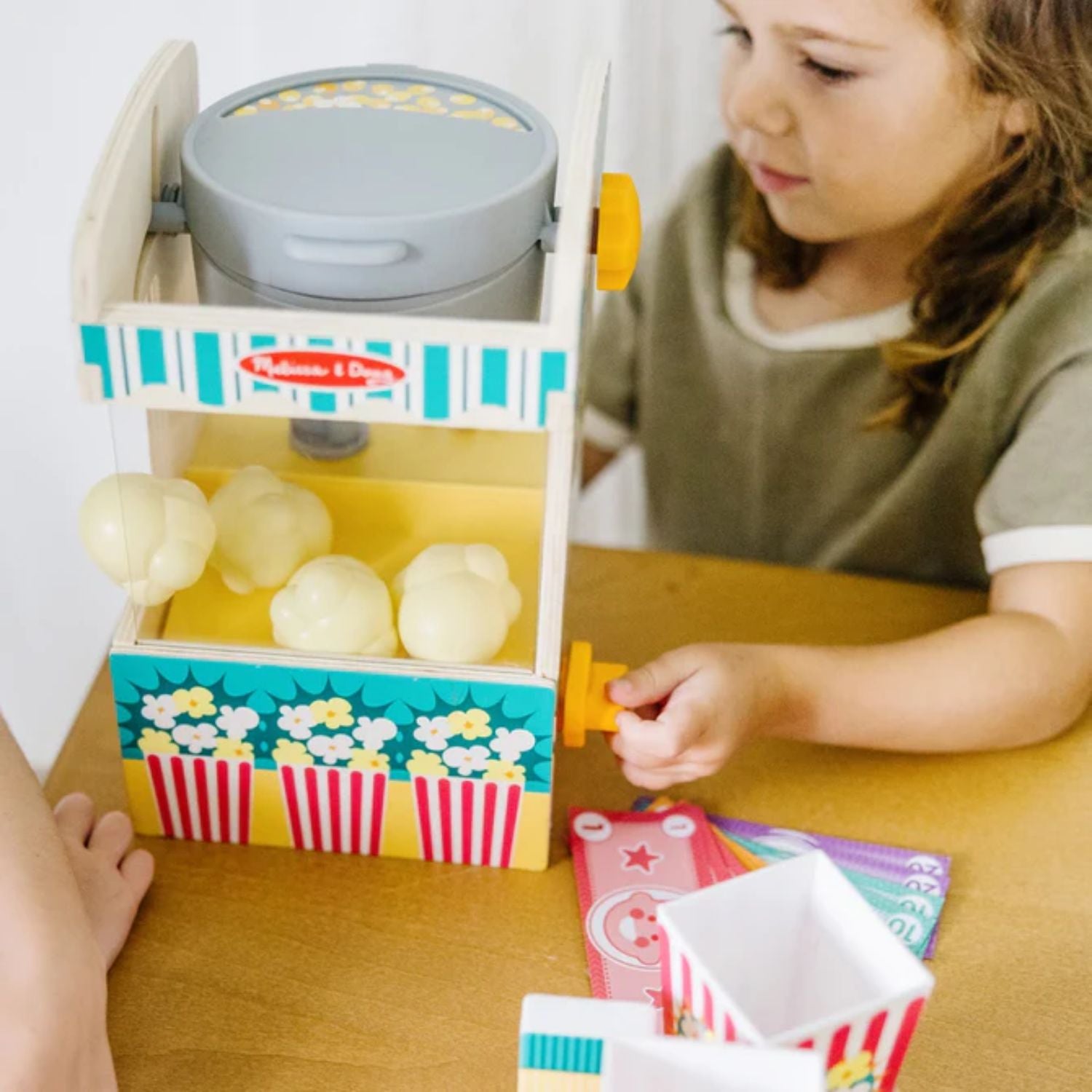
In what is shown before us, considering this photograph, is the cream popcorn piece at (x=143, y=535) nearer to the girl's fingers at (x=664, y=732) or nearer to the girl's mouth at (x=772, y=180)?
the girl's fingers at (x=664, y=732)

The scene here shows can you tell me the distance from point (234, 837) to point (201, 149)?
14.0 inches

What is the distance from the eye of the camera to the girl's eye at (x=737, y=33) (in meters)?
0.85

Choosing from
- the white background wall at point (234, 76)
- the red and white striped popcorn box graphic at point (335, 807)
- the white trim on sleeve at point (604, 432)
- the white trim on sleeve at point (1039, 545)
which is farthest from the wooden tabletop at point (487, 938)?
the white background wall at point (234, 76)

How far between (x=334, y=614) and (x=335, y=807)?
11 centimetres

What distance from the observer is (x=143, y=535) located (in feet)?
2.09

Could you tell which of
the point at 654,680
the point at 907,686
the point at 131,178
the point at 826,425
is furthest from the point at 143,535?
the point at 826,425

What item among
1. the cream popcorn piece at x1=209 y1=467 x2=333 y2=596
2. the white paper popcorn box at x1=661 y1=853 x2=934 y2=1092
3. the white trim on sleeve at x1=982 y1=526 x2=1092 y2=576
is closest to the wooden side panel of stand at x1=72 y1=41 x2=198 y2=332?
the cream popcorn piece at x1=209 y1=467 x2=333 y2=596

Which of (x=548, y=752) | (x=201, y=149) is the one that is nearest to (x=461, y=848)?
(x=548, y=752)

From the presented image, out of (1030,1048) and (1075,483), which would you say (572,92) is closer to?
(1075,483)

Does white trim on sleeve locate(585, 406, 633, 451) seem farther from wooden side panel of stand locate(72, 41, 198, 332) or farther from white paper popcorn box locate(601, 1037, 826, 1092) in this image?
white paper popcorn box locate(601, 1037, 826, 1092)

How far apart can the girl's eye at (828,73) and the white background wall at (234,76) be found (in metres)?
0.08

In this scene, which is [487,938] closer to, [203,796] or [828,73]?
[203,796]

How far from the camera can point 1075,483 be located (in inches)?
32.4

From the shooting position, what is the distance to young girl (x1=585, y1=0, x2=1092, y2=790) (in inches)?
30.4
